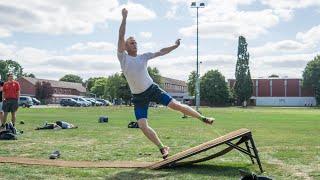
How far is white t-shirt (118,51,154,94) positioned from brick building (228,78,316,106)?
134m

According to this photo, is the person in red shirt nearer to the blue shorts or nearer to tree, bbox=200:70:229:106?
the blue shorts

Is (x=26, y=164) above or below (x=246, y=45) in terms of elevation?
below

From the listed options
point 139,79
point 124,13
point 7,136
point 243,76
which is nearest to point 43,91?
point 243,76

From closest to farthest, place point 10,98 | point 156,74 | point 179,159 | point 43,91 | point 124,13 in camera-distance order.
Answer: point 179,159 < point 124,13 < point 10,98 < point 156,74 < point 43,91

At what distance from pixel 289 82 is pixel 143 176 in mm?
141428

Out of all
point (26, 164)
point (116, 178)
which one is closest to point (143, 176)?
point (116, 178)

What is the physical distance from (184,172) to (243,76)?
407 ft

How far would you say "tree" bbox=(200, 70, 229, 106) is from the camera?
5039 inches

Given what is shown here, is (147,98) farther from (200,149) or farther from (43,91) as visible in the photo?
(43,91)

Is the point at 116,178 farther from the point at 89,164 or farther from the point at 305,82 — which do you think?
the point at 305,82

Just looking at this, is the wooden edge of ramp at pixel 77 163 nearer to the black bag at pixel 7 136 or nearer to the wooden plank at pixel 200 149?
the wooden plank at pixel 200 149

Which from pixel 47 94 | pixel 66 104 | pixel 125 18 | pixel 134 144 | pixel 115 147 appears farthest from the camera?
pixel 47 94

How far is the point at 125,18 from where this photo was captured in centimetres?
912

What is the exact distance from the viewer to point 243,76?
130500 millimetres
